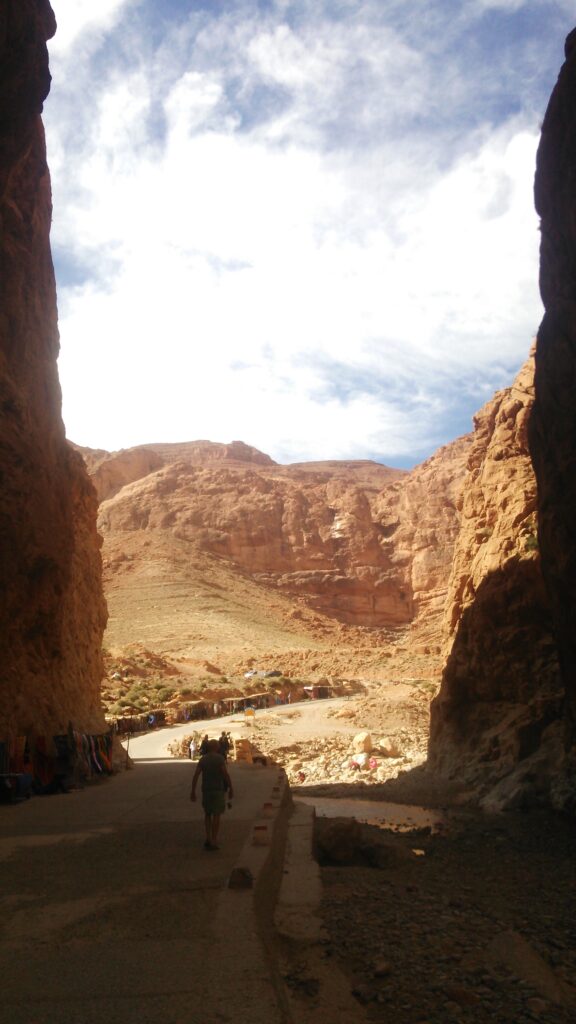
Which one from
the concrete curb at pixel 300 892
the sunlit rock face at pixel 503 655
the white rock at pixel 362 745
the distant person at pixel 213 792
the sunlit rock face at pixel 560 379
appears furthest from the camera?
the white rock at pixel 362 745

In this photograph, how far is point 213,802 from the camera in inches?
313

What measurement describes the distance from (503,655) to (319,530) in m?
85.3

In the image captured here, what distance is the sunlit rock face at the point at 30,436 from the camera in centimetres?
1317

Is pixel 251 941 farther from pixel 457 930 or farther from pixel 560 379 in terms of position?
pixel 560 379

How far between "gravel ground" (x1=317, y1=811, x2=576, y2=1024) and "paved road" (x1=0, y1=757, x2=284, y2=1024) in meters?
0.92

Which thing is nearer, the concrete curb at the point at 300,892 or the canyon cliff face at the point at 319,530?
the concrete curb at the point at 300,892

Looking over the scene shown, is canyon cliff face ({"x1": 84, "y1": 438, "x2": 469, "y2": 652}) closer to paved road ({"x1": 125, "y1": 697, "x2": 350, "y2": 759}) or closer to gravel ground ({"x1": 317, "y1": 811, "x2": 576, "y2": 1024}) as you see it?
paved road ({"x1": 125, "y1": 697, "x2": 350, "y2": 759})

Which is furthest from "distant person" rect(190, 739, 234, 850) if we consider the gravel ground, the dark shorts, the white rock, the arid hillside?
the arid hillside

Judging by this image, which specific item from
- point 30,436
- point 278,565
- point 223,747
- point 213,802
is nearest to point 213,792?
point 213,802

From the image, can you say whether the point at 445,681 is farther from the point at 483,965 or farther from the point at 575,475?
the point at 483,965

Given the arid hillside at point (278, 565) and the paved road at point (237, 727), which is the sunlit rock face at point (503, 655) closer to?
the paved road at point (237, 727)

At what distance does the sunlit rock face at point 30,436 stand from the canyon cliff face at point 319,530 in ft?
220

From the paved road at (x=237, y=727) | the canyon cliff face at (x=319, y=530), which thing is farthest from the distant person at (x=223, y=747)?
the canyon cliff face at (x=319, y=530)

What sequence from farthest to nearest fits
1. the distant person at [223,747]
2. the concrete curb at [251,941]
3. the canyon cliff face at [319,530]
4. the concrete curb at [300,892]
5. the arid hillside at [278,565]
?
the canyon cliff face at [319,530] → the arid hillside at [278,565] → the distant person at [223,747] → the concrete curb at [300,892] → the concrete curb at [251,941]
